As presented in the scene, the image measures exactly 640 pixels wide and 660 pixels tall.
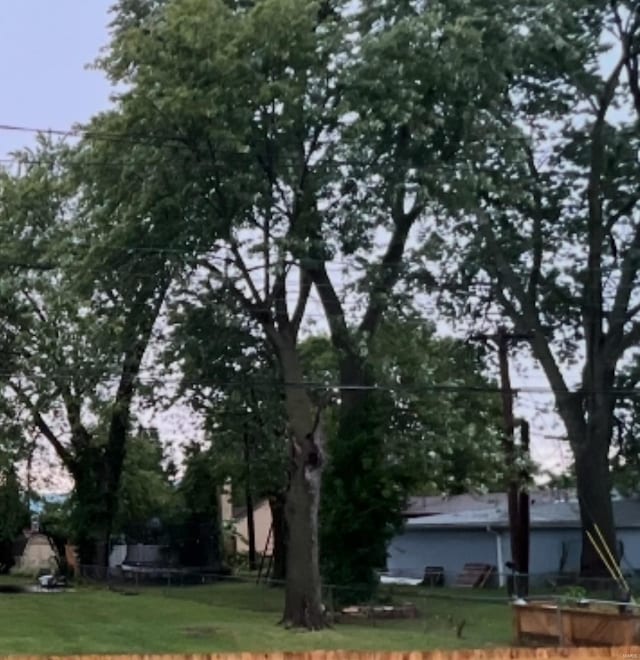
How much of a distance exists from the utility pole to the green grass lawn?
3.37 meters

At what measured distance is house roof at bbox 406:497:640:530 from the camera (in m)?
41.5

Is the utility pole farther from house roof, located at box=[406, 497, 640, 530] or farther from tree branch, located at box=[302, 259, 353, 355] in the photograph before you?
house roof, located at box=[406, 497, 640, 530]

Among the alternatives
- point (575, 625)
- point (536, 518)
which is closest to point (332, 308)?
point (575, 625)

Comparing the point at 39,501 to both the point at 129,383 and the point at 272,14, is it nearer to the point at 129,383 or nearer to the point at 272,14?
the point at 129,383

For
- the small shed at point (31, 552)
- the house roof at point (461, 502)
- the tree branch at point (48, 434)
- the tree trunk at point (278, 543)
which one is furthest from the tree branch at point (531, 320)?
the small shed at point (31, 552)

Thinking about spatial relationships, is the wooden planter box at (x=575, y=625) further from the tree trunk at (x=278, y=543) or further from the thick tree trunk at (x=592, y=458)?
the tree trunk at (x=278, y=543)

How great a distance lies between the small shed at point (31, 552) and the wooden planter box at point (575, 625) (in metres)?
33.5

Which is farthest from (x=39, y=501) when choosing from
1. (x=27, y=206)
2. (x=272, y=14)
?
(x=272, y=14)

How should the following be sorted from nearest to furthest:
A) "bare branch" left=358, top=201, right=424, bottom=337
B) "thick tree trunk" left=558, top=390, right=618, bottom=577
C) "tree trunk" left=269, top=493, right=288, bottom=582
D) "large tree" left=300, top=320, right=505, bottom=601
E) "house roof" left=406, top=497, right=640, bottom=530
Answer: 1. "bare branch" left=358, top=201, right=424, bottom=337
2. "large tree" left=300, top=320, right=505, bottom=601
3. "thick tree trunk" left=558, top=390, right=618, bottom=577
4. "tree trunk" left=269, top=493, right=288, bottom=582
5. "house roof" left=406, top=497, right=640, bottom=530

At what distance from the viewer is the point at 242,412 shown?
1134 inches

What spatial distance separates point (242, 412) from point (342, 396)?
3.11 meters

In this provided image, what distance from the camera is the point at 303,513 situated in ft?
73.3

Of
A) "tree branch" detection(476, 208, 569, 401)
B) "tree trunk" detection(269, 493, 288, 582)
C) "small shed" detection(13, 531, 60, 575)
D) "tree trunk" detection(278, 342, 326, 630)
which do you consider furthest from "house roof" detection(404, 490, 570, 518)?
"tree trunk" detection(278, 342, 326, 630)

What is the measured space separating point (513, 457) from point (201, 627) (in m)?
9.72
